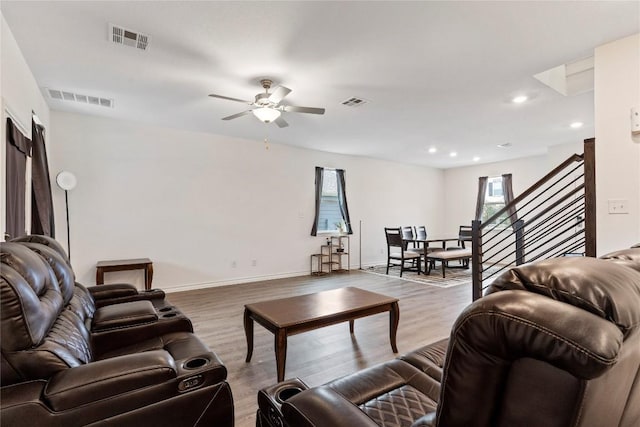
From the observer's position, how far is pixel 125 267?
13.6 ft

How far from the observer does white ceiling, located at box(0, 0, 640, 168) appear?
2.11 metres

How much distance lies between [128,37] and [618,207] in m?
4.03

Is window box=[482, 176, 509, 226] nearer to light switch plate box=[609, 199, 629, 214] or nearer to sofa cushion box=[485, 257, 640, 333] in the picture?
light switch plate box=[609, 199, 629, 214]

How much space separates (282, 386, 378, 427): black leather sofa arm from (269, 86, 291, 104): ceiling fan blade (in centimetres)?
248

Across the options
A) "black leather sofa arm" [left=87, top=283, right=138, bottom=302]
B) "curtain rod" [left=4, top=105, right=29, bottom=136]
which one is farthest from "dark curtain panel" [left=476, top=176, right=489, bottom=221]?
"curtain rod" [left=4, top=105, right=29, bottom=136]

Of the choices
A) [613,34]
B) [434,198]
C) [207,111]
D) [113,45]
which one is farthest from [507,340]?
[434,198]

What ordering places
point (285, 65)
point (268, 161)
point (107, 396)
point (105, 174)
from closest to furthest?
point (107, 396) → point (285, 65) → point (105, 174) → point (268, 161)

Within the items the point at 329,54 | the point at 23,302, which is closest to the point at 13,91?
the point at 23,302

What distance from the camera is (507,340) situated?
1.87 ft

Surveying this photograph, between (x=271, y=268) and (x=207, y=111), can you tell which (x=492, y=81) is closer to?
(x=207, y=111)

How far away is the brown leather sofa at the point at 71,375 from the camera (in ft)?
3.36

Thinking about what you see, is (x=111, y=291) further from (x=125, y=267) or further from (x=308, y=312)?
(x=125, y=267)

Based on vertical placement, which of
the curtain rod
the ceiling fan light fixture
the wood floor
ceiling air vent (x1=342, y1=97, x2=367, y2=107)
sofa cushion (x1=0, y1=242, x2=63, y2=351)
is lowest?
the wood floor

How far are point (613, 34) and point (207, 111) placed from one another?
13.4ft
